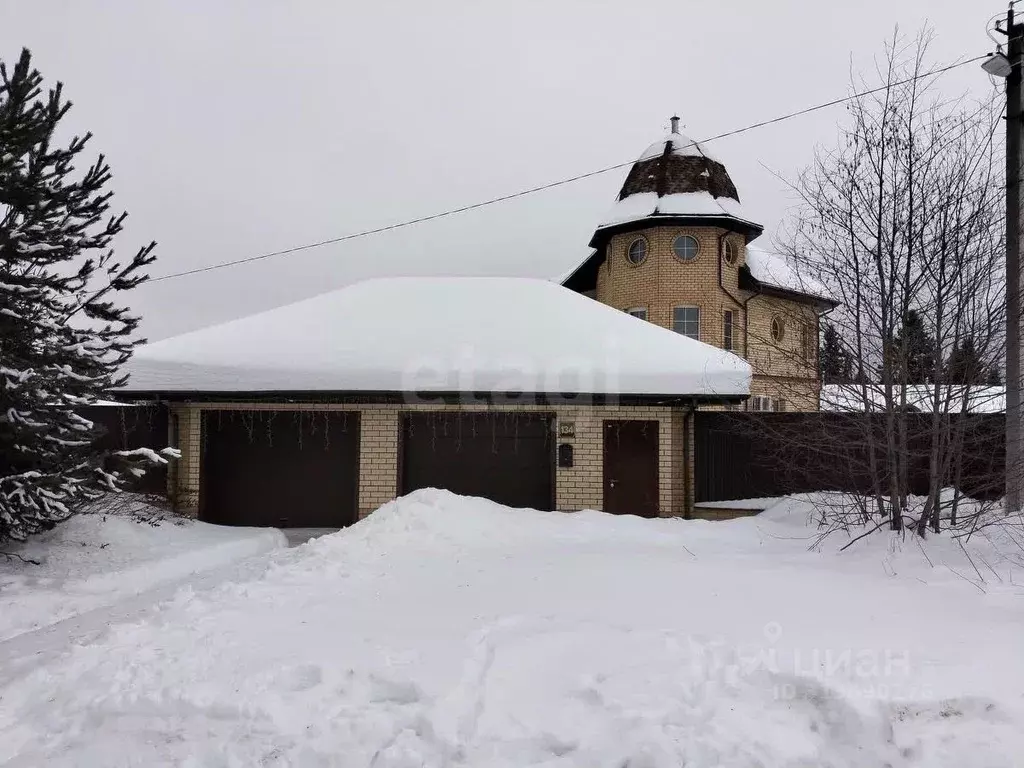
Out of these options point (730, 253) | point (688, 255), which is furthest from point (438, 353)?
point (730, 253)

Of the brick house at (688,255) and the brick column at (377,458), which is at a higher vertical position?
the brick house at (688,255)

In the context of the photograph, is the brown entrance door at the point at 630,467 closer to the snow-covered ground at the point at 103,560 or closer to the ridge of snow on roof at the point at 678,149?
the snow-covered ground at the point at 103,560

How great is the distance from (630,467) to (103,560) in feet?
24.8

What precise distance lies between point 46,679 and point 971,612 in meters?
6.48

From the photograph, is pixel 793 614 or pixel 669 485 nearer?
pixel 793 614

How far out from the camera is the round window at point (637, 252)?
19.9 m

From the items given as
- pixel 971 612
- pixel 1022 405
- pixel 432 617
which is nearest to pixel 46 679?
pixel 432 617

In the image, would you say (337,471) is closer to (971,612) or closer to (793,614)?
(793,614)

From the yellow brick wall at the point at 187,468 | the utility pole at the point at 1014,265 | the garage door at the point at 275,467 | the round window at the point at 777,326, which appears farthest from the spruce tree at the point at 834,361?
the round window at the point at 777,326

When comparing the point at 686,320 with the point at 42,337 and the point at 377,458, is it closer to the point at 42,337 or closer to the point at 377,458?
the point at 377,458

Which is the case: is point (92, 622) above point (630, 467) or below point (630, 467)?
below

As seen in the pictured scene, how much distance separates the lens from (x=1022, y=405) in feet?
23.9

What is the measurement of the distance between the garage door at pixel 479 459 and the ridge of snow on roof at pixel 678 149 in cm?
1248

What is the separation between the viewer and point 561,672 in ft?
13.0
